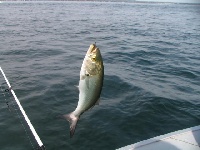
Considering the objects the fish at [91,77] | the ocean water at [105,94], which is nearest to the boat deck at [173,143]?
the ocean water at [105,94]

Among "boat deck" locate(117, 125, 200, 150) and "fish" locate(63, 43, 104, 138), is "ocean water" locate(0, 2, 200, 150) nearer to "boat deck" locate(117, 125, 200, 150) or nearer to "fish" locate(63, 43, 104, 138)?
"fish" locate(63, 43, 104, 138)

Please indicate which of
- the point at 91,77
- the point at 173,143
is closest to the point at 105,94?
the point at 173,143

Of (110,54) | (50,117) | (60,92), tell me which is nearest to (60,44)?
(110,54)

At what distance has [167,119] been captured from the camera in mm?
9359

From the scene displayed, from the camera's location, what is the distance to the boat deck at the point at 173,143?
5332mm

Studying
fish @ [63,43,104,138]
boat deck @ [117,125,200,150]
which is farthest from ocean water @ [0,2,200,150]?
boat deck @ [117,125,200,150]

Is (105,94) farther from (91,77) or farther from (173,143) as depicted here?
(91,77)

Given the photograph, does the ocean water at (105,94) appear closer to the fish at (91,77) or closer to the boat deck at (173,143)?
the fish at (91,77)

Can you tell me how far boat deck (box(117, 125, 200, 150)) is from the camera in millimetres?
5332

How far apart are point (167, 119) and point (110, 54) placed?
9.63 metres

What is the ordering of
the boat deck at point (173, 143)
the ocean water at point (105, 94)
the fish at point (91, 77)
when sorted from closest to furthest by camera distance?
the fish at point (91, 77)
the boat deck at point (173, 143)
the ocean water at point (105, 94)

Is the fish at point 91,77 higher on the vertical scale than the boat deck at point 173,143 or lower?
higher

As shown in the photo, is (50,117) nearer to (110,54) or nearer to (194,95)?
(194,95)

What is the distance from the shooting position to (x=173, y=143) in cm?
551
